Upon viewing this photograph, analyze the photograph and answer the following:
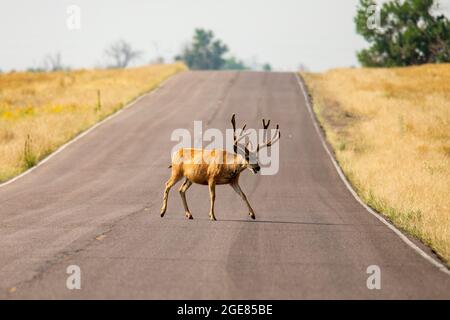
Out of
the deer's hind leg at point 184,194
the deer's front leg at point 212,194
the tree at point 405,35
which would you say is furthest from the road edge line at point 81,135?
the tree at point 405,35

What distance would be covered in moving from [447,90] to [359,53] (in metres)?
36.1

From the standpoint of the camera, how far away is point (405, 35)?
73.6 meters

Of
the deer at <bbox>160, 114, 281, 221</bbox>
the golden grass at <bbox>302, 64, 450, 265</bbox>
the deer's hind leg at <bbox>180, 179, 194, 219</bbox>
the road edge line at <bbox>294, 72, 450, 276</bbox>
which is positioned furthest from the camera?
the golden grass at <bbox>302, 64, 450, 265</bbox>

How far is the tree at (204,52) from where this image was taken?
461 feet

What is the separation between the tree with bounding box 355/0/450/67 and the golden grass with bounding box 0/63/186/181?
20.1m

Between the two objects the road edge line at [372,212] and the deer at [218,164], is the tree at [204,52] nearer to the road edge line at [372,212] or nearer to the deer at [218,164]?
the road edge line at [372,212]

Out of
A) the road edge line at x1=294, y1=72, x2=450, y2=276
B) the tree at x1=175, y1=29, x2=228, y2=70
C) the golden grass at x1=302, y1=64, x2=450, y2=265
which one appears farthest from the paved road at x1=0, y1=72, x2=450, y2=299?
the tree at x1=175, y1=29, x2=228, y2=70

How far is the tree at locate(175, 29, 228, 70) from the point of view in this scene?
461 feet

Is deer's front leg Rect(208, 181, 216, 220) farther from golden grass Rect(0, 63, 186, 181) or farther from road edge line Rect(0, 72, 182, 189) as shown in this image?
golden grass Rect(0, 63, 186, 181)

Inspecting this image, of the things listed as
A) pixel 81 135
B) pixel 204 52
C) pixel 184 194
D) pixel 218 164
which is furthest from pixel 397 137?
pixel 204 52

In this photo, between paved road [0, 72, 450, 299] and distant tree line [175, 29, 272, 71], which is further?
distant tree line [175, 29, 272, 71]
